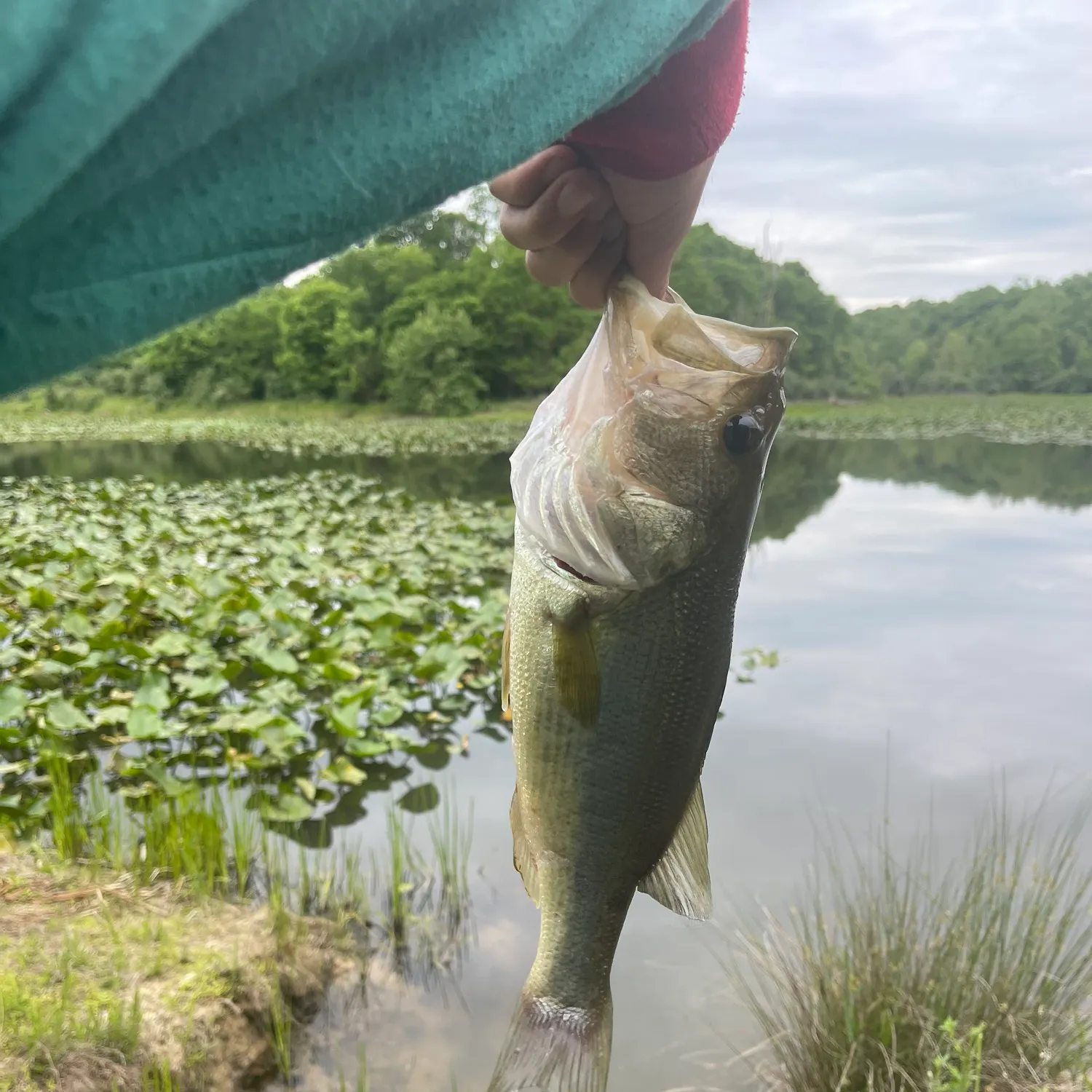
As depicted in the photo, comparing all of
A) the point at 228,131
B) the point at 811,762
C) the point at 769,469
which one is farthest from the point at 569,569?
the point at 769,469

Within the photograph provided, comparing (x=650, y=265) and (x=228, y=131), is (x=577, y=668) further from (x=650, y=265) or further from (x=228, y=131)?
(x=228, y=131)

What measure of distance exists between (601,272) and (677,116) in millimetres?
266

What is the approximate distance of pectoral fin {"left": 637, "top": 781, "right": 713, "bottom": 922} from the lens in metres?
1.48

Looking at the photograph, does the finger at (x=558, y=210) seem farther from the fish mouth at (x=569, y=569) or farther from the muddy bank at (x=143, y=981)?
the muddy bank at (x=143, y=981)

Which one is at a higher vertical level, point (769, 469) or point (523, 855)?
point (769, 469)

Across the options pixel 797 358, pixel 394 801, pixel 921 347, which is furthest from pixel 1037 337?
pixel 394 801

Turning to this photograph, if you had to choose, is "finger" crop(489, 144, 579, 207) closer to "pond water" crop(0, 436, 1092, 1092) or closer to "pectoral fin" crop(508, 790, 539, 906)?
"pectoral fin" crop(508, 790, 539, 906)

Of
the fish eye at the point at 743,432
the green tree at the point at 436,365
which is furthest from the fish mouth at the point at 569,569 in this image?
the green tree at the point at 436,365

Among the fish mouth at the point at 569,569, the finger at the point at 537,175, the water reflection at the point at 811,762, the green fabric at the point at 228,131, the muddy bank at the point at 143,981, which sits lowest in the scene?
the water reflection at the point at 811,762

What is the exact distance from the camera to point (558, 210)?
1152mm

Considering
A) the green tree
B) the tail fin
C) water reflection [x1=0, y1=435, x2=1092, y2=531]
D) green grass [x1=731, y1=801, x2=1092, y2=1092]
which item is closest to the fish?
the tail fin

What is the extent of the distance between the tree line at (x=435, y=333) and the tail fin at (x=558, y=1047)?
15.0 metres

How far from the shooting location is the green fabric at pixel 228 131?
534 millimetres

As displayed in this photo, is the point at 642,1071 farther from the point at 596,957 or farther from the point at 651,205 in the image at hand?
the point at 651,205
